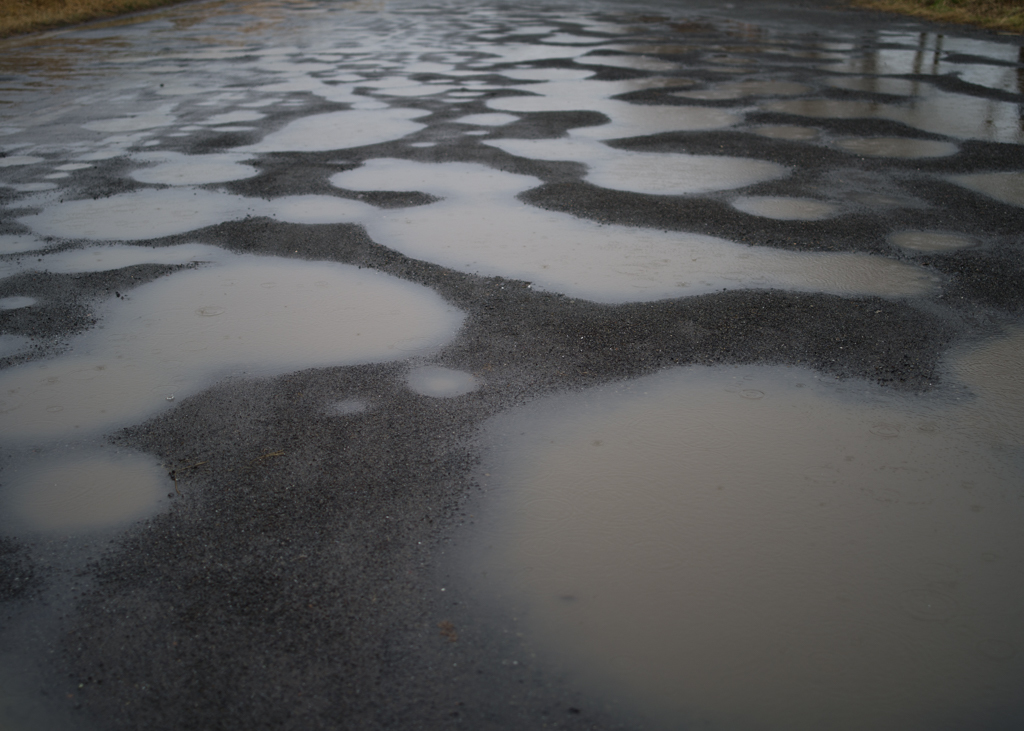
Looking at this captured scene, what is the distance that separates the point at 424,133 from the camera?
689 cm

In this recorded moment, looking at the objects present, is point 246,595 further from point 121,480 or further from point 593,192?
point 593,192

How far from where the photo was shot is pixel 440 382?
2998mm

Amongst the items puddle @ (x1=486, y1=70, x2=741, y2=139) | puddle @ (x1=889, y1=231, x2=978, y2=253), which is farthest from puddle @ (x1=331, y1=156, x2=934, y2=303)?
puddle @ (x1=486, y1=70, x2=741, y2=139)

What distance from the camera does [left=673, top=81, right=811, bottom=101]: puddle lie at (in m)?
8.05

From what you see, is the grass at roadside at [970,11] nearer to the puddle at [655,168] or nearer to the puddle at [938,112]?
the puddle at [938,112]

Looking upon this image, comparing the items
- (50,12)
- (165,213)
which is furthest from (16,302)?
(50,12)

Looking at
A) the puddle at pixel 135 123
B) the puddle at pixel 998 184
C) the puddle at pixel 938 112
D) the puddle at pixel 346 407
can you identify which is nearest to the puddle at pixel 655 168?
the puddle at pixel 998 184

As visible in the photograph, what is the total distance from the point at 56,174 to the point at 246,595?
17.2 ft

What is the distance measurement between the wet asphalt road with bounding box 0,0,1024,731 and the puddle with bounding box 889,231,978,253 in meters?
0.08

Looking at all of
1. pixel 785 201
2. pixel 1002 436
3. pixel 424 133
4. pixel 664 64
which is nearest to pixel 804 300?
pixel 1002 436

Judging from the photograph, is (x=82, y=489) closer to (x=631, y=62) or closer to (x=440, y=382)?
(x=440, y=382)

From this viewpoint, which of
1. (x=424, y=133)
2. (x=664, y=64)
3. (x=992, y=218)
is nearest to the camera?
(x=992, y=218)

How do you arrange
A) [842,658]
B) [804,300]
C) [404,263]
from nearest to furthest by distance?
1. [842,658]
2. [804,300]
3. [404,263]

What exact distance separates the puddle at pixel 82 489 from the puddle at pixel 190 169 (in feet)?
11.6
